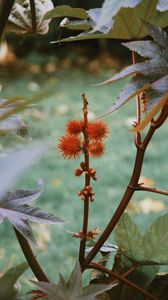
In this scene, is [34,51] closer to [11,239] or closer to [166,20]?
[11,239]

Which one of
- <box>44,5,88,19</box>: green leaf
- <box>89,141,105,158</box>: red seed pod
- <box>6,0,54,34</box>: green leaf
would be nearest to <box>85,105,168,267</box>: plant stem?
<box>89,141,105,158</box>: red seed pod

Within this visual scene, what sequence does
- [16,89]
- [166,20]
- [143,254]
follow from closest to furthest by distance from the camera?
1. [166,20]
2. [143,254]
3. [16,89]

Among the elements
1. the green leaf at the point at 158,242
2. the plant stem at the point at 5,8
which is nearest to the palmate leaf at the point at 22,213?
the green leaf at the point at 158,242

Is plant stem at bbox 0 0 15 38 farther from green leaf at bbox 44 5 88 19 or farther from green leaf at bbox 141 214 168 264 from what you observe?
green leaf at bbox 141 214 168 264

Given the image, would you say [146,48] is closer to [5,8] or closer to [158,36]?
[158,36]

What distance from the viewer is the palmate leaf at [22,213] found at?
0.67 metres

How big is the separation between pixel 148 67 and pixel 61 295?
256 mm

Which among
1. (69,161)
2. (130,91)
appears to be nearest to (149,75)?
(130,91)

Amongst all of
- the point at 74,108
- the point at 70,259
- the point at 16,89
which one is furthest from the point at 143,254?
the point at 16,89

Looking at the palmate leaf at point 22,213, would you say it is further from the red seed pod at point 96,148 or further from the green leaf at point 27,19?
the green leaf at point 27,19

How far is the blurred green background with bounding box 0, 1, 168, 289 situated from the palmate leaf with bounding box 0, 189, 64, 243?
0.27 ft

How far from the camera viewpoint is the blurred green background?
212 cm

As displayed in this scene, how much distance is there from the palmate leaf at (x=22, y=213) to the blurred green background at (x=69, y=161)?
0.27ft

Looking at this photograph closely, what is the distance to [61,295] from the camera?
0.63m
